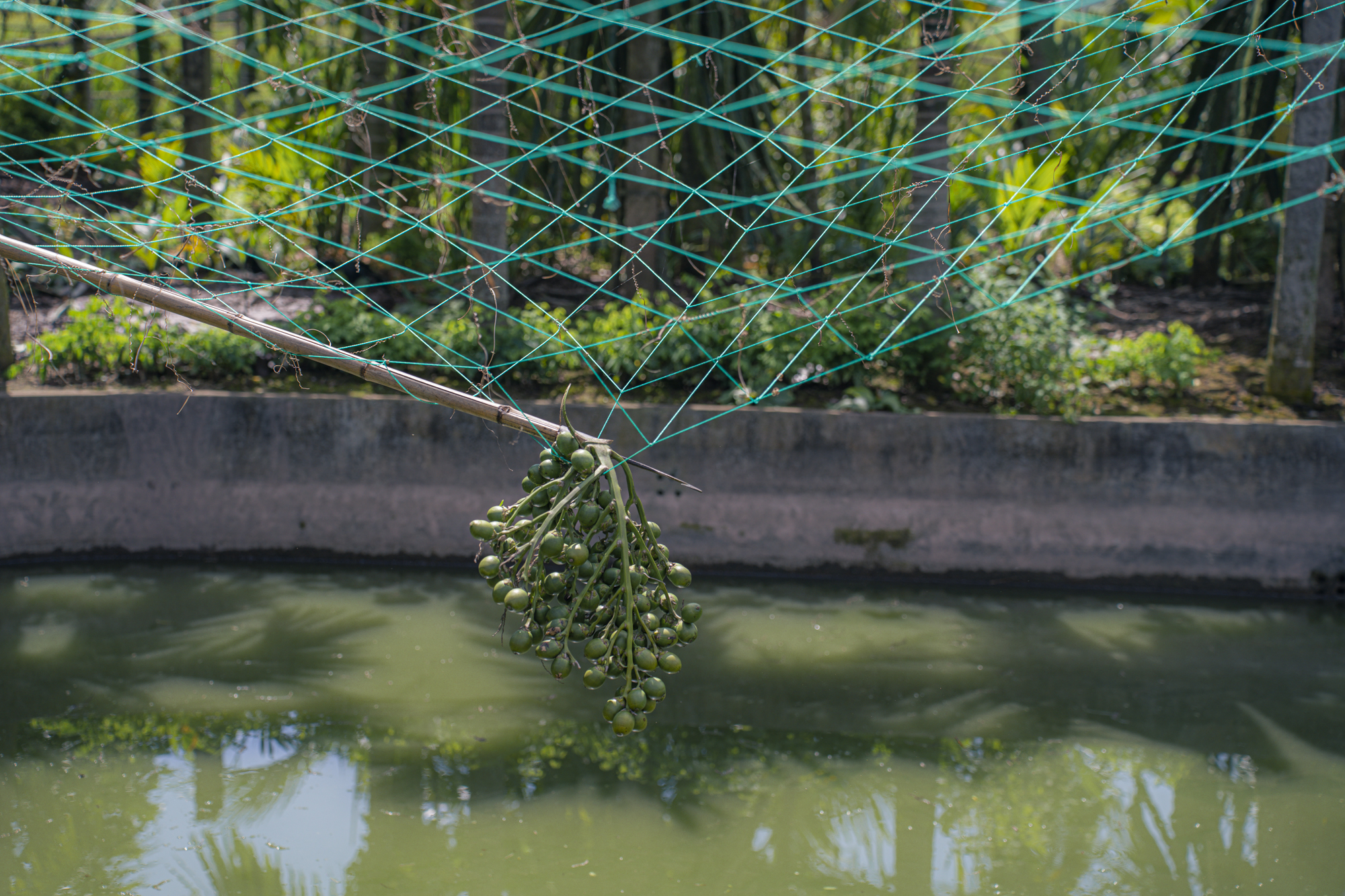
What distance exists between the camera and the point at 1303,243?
5777 millimetres

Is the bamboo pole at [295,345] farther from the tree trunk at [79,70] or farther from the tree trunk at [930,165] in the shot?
the tree trunk at [79,70]

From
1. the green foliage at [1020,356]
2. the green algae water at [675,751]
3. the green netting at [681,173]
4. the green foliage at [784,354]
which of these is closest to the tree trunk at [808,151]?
the green netting at [681,173]

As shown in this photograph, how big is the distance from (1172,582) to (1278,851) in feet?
8.53

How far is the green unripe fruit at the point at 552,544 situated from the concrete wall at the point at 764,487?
12.3 ft

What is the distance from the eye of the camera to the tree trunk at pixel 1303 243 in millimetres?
5590

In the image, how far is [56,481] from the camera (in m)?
5.51

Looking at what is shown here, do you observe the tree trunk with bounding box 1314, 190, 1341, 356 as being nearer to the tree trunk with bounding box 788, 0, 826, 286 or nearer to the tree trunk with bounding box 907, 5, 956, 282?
the tree trunk with bounding box 907, 5, 956, 282

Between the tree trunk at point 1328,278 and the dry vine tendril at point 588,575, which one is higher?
the tree trunk at point 1328,278

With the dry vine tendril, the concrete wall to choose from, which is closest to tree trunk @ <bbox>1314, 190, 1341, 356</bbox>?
the concrete wall

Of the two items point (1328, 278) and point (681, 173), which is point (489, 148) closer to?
point (681, 173)

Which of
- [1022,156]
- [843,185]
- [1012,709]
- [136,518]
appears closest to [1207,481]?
[1012,709]

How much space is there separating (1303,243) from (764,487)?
336 centimetres

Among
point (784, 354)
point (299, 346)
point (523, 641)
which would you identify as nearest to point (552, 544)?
point (523, 641)

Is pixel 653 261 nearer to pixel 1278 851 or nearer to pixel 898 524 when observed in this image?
pixel 898 524
